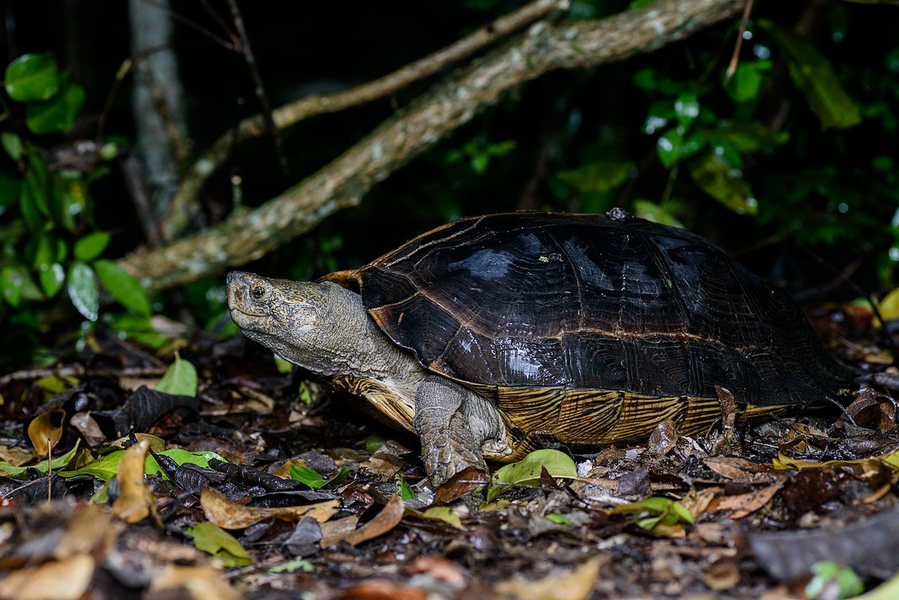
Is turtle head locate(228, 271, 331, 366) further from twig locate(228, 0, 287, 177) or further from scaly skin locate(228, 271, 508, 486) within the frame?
twig locate(228, 0, 287, 177)

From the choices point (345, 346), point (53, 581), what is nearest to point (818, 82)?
point (345, 346)

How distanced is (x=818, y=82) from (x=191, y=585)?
4.54m

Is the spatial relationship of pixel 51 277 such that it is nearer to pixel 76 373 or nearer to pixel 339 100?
pixel 76 373

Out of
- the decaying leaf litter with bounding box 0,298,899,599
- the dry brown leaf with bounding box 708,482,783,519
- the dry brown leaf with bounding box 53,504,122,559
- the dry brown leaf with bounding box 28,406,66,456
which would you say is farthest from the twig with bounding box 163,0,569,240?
the dry brown leaf with bounding box 53,504,122,559

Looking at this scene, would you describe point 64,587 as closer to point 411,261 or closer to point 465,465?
point 465,465

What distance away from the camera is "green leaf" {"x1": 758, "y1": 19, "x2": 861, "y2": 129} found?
455 cm

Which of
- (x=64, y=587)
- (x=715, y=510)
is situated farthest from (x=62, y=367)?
(x=715, y=510)

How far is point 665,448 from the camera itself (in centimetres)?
311

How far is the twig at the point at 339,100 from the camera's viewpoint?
15.1 ft

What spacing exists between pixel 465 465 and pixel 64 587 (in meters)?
1.57

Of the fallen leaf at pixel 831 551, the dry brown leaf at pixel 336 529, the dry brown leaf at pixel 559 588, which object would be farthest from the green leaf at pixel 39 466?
the fallen leaf at pixel 831 551

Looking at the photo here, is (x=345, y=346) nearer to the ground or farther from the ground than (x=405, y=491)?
farther from the ground

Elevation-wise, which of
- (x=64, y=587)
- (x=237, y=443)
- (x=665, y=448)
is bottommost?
(x=665, y=448)

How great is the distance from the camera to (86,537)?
1.71 metres
